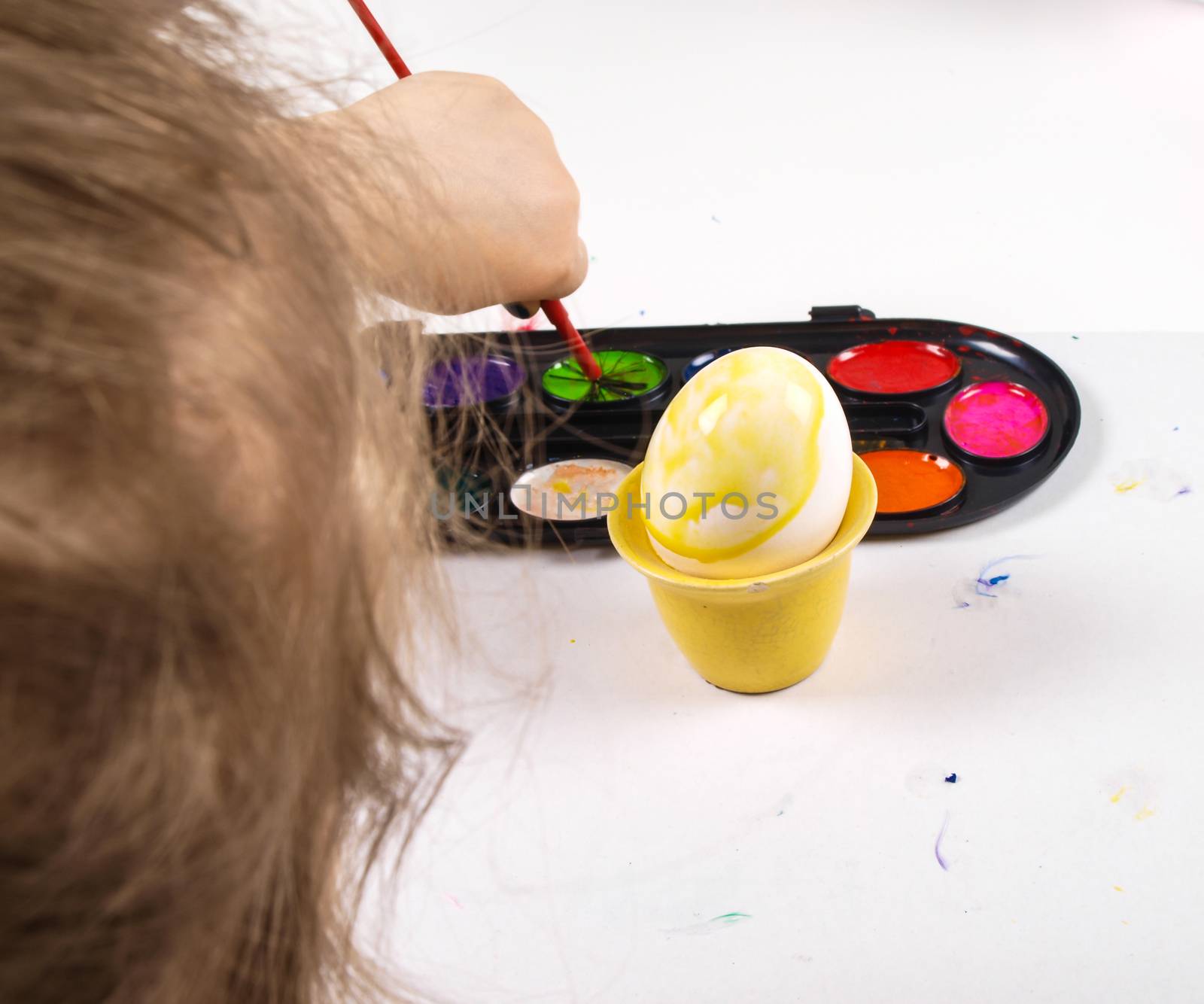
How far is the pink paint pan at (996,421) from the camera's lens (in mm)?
963

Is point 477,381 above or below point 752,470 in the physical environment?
below

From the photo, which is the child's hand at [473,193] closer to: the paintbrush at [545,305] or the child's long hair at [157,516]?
the paintbrush at [545,305]

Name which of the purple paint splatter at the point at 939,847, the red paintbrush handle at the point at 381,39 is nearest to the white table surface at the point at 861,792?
the purple paint splatter at the point at 939,847

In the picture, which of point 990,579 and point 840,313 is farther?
point 840,313

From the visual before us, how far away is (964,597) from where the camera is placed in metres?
0.84

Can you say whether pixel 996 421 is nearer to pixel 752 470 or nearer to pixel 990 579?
pixel 990 579

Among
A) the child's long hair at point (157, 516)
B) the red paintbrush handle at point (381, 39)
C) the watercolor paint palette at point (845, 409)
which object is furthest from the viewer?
the watercolor paint palette at point (845, 409)

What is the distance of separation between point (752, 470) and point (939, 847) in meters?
0.28

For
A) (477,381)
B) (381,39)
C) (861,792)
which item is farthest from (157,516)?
(477,381)

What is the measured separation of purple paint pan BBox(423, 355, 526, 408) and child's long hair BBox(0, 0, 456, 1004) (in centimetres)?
72

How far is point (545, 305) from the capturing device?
883 millimetres

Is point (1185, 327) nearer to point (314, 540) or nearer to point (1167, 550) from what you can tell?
point (1167, 550)

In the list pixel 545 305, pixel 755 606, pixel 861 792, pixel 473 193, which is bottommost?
pixel 861 792

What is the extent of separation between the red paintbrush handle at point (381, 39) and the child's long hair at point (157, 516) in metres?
0.51
